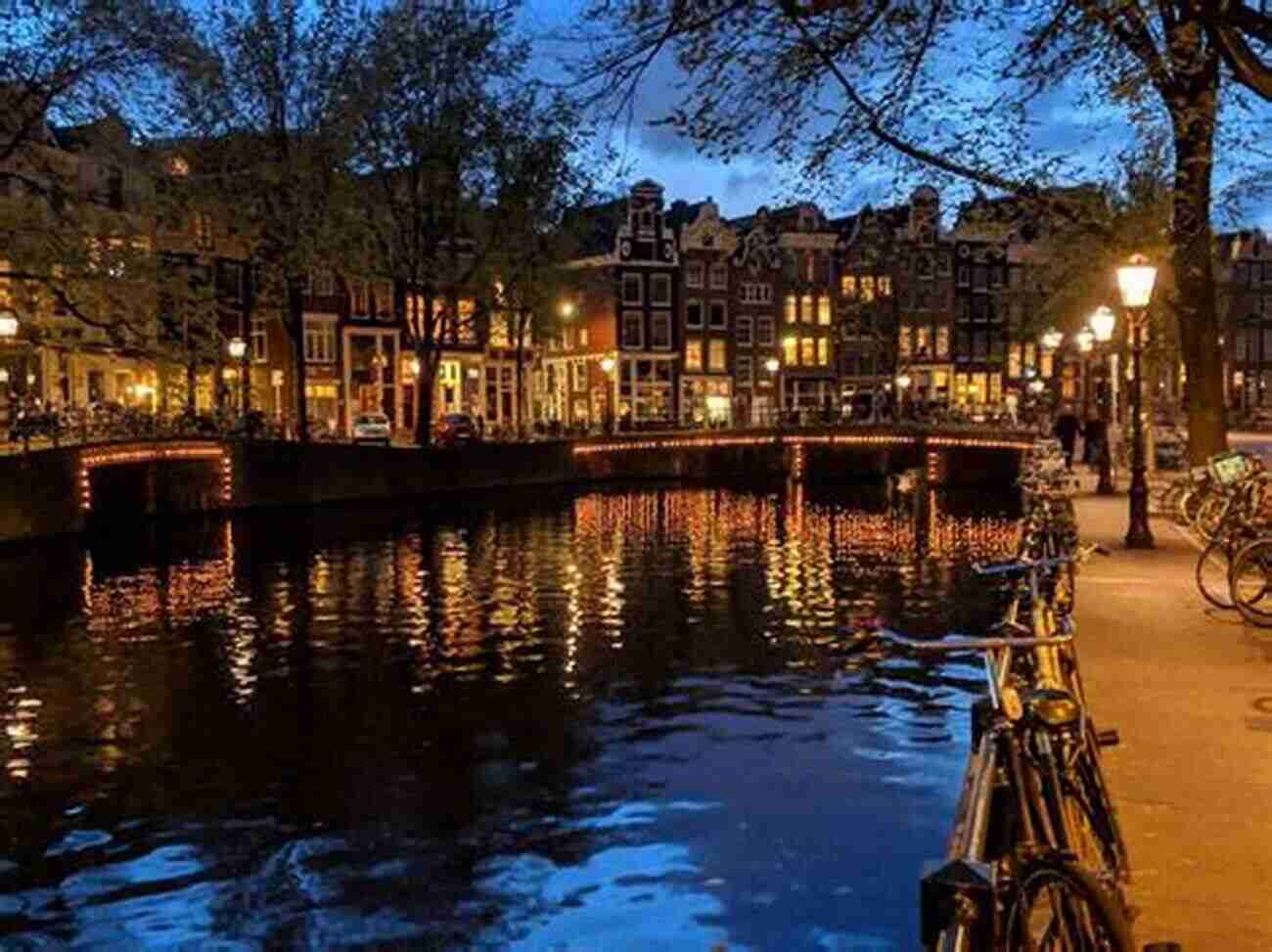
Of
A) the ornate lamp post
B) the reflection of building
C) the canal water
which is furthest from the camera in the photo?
the reflection of building

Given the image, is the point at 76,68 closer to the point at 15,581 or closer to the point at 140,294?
the point at 140,294

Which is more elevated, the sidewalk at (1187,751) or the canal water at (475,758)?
the sidewalk at (1187,751)

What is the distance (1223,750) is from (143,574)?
1109 inches

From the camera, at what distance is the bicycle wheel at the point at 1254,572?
50.0 feet

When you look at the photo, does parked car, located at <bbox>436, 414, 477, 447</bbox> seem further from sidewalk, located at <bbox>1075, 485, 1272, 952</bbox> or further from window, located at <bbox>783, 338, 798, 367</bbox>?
sidewalk, located at <bbox>1075, 485, 1272, 952</bbox>

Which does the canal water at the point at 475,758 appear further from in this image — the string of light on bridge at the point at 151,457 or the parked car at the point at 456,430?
the parked car at the point at 456,430

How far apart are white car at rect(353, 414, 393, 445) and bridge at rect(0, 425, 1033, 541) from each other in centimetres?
864

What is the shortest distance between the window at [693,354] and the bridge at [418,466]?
15.7 m

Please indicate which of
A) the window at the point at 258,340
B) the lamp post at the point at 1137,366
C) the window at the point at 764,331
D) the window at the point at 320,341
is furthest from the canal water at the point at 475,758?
the window at the point at 764,331

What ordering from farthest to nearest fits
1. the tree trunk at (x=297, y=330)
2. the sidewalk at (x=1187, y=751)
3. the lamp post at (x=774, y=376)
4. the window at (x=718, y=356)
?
the window at (x=718, y=356), the lamp post at (x=774, y=376), the tree trunk at (x=297, y=330), the sidewalk at (x=1187, y=751)

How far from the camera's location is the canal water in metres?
11.3

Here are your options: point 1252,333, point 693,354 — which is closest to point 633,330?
point 693,354

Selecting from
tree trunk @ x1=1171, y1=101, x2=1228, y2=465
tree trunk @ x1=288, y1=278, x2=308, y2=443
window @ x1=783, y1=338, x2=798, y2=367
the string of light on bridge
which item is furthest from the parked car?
tree trunk @ x1=1171, y1=101, x2=1228, y2=465

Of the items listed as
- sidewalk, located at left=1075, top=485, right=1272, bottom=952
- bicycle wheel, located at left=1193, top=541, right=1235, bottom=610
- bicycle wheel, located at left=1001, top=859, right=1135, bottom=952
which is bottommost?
sidewalk, located at left=1075, top=485, right=1272, bottom=952
